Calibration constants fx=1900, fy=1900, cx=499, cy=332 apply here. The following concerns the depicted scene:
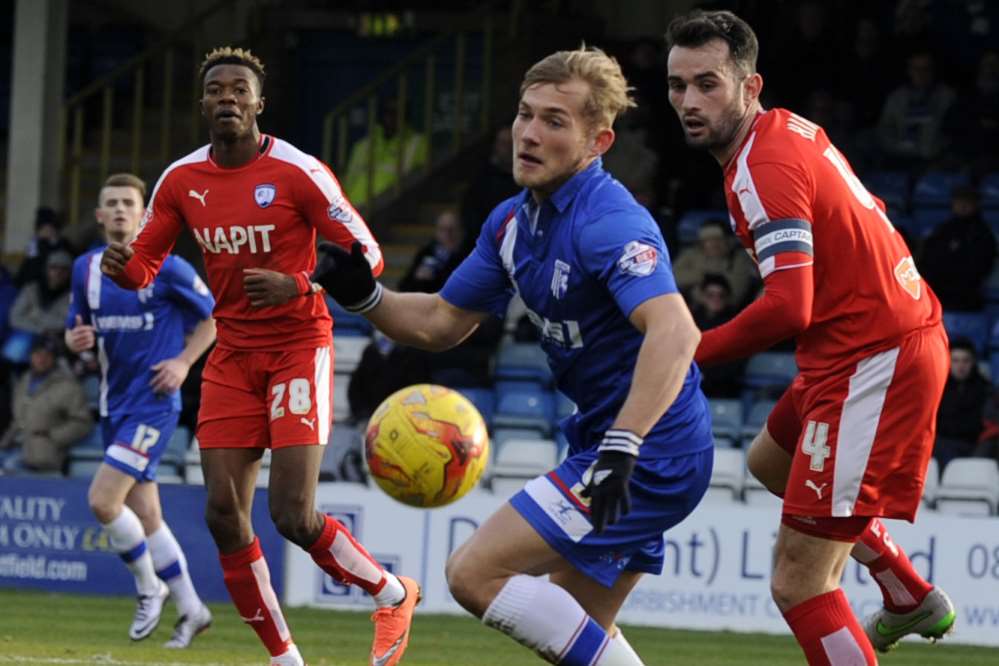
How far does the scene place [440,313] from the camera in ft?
19.0

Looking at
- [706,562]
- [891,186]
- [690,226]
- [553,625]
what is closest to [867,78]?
[891,186]

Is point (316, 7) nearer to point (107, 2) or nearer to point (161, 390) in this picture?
point (107, 2)

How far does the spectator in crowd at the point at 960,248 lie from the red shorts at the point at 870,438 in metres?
8.32

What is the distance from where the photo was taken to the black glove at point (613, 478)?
483 centimetres

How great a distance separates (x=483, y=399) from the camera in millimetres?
14328

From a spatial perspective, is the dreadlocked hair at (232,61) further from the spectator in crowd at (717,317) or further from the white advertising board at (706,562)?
the spectator in crowd at (717,317)

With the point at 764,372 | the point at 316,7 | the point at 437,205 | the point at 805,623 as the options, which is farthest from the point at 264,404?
the point at 316,7

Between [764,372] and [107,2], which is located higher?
[107,2]

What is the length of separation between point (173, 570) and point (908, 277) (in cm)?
501

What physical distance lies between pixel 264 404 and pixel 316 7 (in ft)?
44.4

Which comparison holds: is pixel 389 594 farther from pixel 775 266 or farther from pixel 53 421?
pixel 53 421

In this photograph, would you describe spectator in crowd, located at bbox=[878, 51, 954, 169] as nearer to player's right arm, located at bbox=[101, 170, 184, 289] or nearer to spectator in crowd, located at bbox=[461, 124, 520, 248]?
spectator in crowd, located at bbox=[461, 124, 520, 248]

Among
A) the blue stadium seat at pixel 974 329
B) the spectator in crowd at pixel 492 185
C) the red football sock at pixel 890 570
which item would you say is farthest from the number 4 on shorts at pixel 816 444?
the spectator in crowd at pixel 492 185

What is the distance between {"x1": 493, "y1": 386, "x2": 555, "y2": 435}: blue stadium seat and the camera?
46.1 feet
